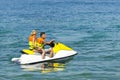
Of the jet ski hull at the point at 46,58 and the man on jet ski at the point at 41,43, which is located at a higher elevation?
the man on jet ski at the point at 41,43

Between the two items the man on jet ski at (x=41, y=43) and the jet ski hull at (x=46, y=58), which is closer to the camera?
the jet ski hull at (x=46, y=58)

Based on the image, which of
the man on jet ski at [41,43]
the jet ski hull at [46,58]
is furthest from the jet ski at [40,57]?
the man on jet ski at [41,43]

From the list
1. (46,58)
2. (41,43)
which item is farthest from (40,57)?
(41,43)

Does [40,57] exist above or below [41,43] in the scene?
below

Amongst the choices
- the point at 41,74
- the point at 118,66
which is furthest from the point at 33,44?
the point at 118,66

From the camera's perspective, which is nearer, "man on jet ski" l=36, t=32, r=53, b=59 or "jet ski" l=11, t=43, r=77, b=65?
"jet ski" l=11, t=43, r=77, b=65

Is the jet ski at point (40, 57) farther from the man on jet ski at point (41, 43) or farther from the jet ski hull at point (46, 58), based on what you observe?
the man on jet ski at point (41, 43)

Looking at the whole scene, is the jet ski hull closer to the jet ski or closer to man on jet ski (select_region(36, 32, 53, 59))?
the jet ski

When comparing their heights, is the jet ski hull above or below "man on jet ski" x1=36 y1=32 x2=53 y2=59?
below

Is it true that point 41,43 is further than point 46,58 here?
Yes

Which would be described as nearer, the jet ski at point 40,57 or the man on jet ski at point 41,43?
the jet ski at point 40,57

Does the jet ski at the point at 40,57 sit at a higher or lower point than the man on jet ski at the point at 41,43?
lower

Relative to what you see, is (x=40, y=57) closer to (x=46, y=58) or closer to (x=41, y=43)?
(x=46, y=58)

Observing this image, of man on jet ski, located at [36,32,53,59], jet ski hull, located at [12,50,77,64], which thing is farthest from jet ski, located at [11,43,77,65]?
man on jet ski, located at [36,32,53,59]
